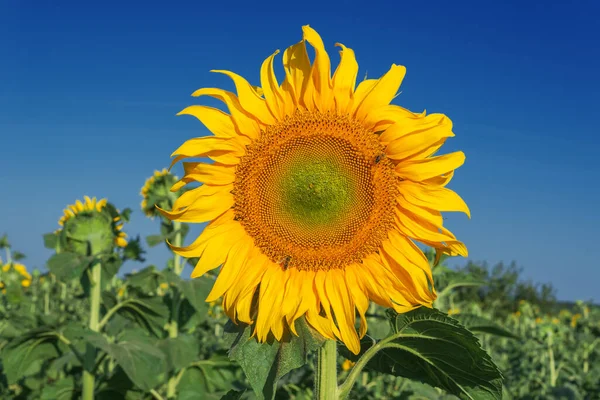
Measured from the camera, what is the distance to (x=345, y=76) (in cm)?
210

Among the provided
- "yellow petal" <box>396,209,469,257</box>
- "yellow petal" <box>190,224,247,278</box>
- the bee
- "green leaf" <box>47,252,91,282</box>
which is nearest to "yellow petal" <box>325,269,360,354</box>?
the bee

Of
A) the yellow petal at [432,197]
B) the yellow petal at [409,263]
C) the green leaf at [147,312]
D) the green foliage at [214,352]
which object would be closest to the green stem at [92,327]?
the green foliage at [214,352]

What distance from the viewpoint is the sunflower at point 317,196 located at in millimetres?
2123

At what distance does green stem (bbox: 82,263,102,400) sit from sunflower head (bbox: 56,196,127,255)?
0.55ft

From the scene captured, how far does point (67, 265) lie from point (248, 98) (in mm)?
3057

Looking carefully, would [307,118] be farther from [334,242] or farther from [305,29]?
[334,242]

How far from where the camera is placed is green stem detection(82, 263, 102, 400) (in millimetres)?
4641

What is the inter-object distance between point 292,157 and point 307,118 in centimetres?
16

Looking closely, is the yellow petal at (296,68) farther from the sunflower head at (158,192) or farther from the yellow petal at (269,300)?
the sunflower head at (158,192)

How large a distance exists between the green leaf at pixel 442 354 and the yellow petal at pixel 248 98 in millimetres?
844

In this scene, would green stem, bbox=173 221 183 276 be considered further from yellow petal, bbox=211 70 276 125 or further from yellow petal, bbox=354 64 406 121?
yellow petal, bbox=354 64 406 121

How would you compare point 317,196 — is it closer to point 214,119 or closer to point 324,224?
point 324,224

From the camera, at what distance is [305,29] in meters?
2.12

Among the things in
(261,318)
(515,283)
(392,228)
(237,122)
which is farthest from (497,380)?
(515,283)
